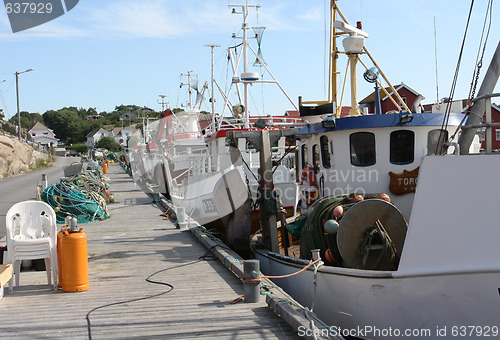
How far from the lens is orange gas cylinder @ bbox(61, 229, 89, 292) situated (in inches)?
253

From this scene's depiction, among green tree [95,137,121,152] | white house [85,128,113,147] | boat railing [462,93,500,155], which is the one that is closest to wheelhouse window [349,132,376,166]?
boat railing [462,93,500,155]

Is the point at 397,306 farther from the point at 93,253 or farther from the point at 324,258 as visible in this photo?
the point at 93,253

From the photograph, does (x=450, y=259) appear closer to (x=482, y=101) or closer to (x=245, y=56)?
(x=482, y=101)

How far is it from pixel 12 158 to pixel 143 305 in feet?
101

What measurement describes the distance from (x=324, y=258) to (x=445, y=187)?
248 cm

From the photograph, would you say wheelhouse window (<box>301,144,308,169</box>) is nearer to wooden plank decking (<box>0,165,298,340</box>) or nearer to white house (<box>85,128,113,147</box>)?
wooden plank decking (<box>0,165,298,340</box>)

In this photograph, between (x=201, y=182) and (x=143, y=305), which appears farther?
(x=201, y=182)

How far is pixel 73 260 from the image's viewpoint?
646 cm

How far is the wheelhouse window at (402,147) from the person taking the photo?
27.8 ft

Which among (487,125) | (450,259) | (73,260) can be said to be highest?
(487,125)

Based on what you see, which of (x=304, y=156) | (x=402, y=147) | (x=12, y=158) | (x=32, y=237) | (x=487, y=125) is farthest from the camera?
(x=12, y=158)

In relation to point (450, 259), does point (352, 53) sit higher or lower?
higher

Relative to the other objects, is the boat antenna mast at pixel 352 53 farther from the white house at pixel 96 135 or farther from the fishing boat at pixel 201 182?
the white house at pixel 96 135

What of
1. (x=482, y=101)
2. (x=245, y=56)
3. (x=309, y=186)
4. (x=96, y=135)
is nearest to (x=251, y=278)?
(x=482, y=101)
